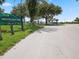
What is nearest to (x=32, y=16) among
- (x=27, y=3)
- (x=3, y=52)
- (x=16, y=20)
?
(x=27, y=3)

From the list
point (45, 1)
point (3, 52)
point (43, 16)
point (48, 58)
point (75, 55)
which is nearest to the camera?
point (48, 58)

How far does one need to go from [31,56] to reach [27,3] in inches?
1276

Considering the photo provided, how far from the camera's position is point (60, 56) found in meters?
10.4

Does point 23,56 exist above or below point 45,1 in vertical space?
below

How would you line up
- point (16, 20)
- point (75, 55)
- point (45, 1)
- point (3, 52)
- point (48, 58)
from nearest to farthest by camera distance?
1. point (48, 58)
2. point (75, 55)
3. point (3, 52)
4. point (16, 20)
5. point (45, 1)

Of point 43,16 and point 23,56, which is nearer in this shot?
point 23,56

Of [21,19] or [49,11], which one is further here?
[49,11]

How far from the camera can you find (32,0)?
4200 cm

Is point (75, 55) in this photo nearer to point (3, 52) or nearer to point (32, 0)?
point (3, 52)

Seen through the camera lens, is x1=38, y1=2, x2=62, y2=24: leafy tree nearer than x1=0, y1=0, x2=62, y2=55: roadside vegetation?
No

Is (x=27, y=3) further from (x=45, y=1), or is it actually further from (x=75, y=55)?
(x=75, y=55)

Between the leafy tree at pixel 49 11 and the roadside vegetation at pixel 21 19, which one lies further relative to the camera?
the leafy tree at pixel 49 11

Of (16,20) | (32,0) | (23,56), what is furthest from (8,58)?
(32,0)

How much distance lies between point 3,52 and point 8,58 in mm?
1526
